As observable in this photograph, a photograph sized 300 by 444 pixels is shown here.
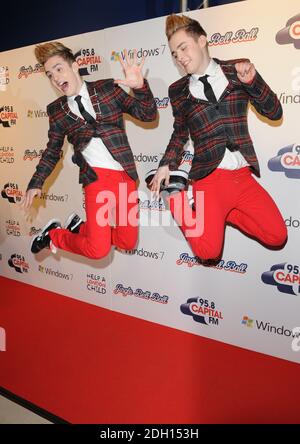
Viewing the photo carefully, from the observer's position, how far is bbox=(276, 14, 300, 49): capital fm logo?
1.58 metres

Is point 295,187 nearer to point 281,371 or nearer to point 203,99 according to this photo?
point 203,99

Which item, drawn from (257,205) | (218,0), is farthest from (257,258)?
(218,0)

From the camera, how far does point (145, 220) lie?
2.21 meters

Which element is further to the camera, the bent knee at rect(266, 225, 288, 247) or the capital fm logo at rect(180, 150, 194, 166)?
the capital fm logo at rect(180, 150, 194, 166)

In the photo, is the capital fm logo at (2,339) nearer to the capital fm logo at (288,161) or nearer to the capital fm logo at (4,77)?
the capital fm logo at (4,77)

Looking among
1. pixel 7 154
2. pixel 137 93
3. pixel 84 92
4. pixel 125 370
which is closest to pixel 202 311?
pixel 125 370

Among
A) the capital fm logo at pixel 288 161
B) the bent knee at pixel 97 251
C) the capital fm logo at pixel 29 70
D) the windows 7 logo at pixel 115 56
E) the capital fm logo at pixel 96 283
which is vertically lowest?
the capital fm logo at pixel 96 283

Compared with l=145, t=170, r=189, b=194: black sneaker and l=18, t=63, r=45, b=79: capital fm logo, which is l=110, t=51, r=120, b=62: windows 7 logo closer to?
l=18, t=63, r=45, b=79: capital fm logo

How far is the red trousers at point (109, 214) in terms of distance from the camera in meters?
2.19

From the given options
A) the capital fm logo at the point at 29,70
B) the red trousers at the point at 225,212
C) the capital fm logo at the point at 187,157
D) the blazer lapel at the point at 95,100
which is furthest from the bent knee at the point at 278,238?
the capital fm logo at the point at 29,70

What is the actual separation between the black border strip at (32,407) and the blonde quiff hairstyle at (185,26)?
8.03ft

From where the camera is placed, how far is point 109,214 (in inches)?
87.7

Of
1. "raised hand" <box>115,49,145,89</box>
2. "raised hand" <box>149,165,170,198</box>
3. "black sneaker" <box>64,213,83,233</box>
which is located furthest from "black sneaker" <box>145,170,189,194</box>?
"black sneaker" <box>64,213,83,233</box>

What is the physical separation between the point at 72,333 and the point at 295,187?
171 centimetres
